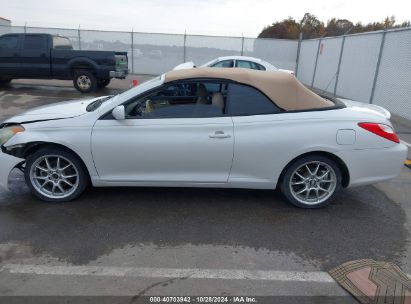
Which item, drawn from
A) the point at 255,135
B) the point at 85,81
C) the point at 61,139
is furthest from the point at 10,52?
the point at 255,135

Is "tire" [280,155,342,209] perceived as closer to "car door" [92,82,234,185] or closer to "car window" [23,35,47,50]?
"car door" [92,82,234,185]

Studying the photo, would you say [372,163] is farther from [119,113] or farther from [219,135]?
[119,113]

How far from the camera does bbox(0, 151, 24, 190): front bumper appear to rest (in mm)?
3848

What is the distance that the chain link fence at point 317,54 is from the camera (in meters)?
10.2

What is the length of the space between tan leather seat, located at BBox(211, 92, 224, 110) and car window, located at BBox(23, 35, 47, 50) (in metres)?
10.4

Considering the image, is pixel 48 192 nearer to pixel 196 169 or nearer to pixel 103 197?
pixel 103 197

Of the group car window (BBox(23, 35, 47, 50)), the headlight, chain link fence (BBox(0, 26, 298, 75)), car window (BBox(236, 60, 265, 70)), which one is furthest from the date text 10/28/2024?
chain link fence (BBox(0, 26, 298, 75))

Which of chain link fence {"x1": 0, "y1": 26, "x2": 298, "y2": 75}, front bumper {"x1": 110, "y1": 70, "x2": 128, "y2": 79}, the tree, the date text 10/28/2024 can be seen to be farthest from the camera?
the tree

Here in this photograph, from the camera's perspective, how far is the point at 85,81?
12359 millimetres

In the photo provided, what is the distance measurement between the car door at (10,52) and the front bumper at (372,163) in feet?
39.3

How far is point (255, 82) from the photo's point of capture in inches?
155

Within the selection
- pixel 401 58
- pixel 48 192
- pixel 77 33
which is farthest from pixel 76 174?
pixel 77 33

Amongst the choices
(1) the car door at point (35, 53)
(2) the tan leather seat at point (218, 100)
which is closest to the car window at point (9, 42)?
(1) the car door at point (35, 53)

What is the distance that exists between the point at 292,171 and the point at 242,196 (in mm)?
744
